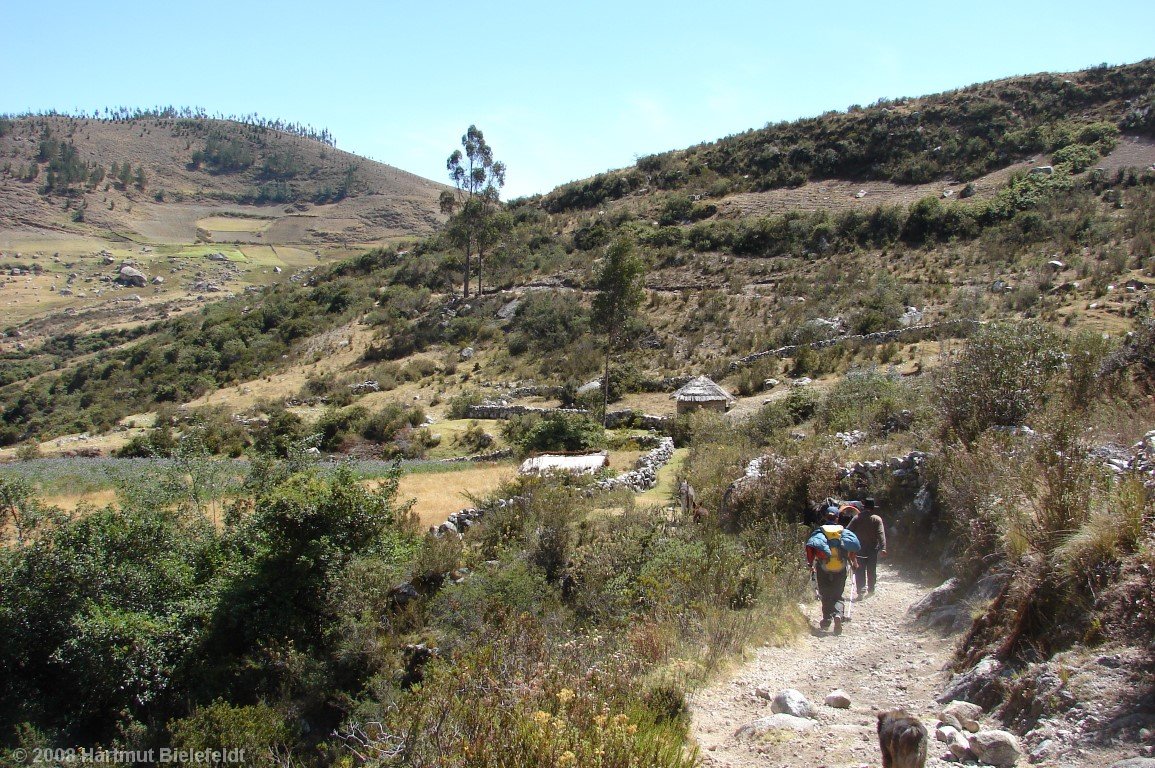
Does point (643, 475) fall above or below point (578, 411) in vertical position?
below

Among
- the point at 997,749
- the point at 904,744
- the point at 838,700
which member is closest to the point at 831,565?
the point at 838,700

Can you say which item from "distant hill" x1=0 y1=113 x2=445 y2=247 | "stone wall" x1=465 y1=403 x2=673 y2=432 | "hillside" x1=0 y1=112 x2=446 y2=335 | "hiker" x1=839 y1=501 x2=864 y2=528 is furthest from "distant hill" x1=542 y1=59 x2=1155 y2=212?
"distant hill" x1=0 y1=113 x2=445 y2=247

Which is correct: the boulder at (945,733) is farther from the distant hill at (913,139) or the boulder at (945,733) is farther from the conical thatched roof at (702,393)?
the distant hill at (913,139)

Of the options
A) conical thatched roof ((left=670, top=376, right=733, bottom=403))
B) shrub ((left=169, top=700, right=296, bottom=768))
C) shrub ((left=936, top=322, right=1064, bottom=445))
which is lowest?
shrub ((left=169, top=700, right=296, bottom=768))

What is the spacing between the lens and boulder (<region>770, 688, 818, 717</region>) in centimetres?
476

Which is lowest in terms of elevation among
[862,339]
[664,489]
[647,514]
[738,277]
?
[664,489]

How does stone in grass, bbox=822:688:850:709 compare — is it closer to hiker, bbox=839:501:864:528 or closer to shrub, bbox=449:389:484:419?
hiker, bbox=839:501:864:528

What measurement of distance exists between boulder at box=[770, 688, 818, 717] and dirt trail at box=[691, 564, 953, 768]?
89 mm

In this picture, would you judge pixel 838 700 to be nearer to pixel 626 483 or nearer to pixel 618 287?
pixel 626 483

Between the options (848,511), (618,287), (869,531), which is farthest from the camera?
(618,287)

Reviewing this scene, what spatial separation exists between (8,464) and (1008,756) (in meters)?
27.4

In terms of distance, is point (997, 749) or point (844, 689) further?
point (844, 689)

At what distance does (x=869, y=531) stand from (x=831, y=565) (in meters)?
1.34

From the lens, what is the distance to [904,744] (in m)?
3.32
